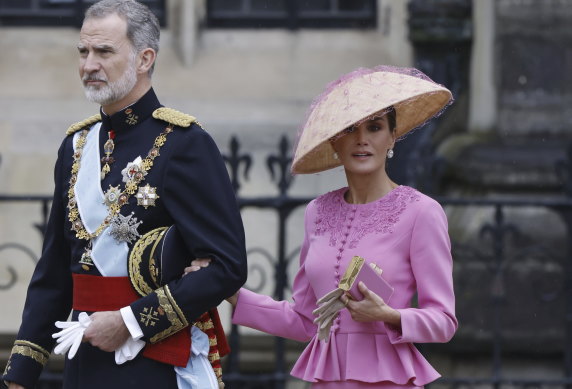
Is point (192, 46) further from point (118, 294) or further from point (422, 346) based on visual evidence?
point (118, 294)

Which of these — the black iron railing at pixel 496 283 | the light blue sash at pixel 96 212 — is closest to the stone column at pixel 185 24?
the black iron railing at pixel 496 283


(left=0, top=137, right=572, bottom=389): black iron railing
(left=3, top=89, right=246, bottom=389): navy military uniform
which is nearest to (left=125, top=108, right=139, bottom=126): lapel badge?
(left=3, top=89, right=246, bottom=389): navy military uniform

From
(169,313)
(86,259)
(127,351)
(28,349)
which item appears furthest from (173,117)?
(28,349)

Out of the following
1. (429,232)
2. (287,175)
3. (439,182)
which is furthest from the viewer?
(439,182)

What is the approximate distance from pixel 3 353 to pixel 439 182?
2.60 metres

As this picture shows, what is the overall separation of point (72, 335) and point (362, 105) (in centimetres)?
102

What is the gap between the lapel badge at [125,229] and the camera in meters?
4.34

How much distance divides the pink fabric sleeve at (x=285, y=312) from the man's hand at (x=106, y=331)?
1.47 ft

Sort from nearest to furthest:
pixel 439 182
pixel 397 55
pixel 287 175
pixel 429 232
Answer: pixel 429 232 → pixel 287 175 → pixel 439 182 → pixel 397 55

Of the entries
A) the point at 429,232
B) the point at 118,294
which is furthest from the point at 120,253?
the point at 429,232

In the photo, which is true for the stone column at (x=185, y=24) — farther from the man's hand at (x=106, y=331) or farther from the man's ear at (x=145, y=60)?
the man's hand at (x=106, y=331)

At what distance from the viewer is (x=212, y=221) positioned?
170 inches

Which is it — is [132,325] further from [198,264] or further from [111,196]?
[111,196]

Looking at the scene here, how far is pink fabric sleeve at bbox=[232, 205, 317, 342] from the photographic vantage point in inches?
178
